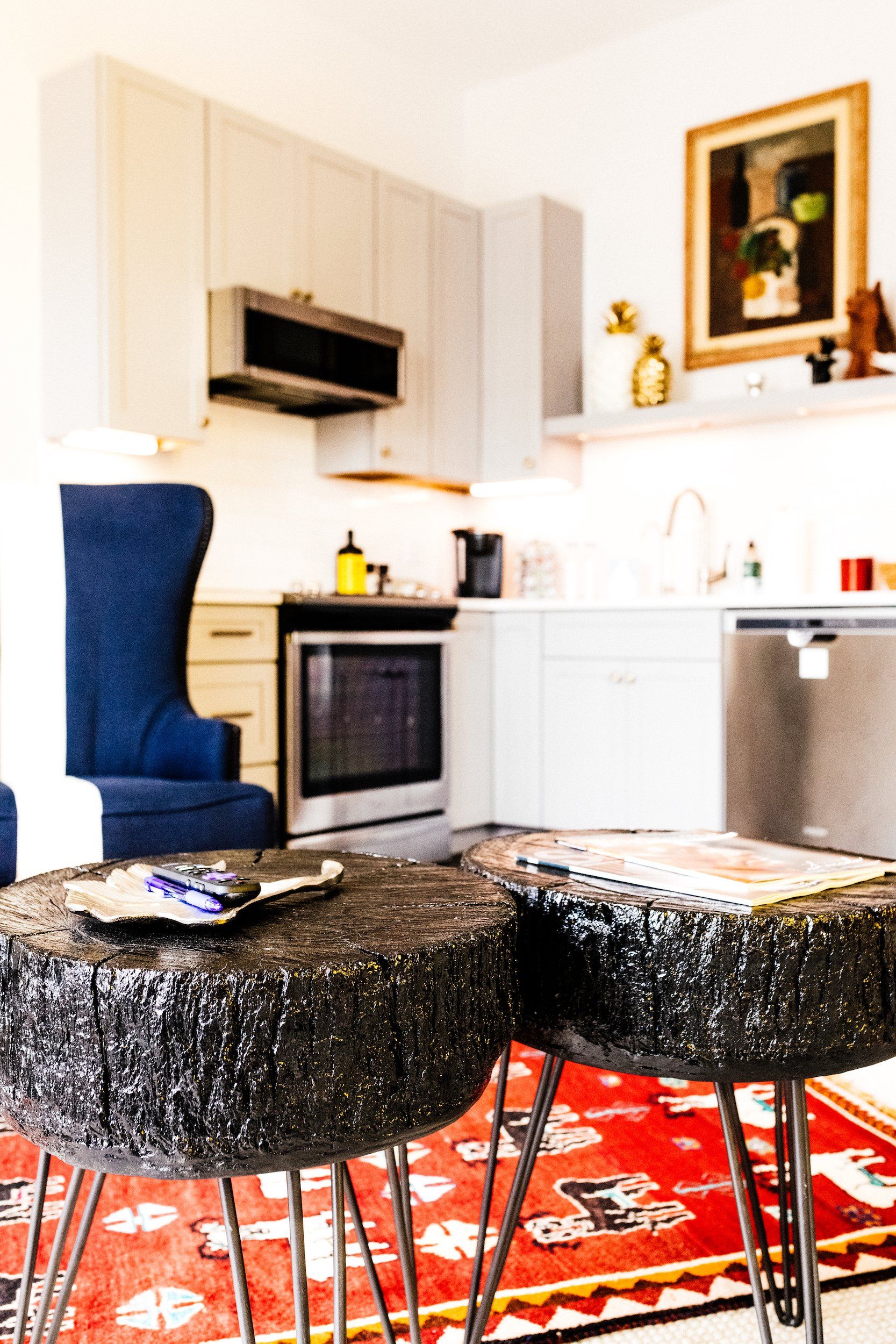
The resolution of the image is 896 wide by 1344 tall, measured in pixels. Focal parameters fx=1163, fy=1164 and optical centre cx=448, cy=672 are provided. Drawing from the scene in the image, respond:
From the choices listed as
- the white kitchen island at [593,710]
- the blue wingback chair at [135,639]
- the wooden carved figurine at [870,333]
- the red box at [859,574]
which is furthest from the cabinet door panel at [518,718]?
the blue wingback chair at [135,639]

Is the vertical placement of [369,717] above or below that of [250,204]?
below

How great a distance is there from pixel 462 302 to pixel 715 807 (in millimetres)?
2178

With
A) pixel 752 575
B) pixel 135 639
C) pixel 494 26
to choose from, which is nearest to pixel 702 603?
pixel 752 575

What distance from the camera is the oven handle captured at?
3512 millimetres

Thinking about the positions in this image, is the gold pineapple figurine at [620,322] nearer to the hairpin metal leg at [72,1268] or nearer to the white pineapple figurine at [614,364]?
the white pineapple figurine at [614,364]

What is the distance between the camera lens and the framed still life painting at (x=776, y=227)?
397cm

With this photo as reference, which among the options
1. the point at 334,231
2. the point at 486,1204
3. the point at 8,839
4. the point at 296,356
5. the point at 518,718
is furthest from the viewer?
the point at 518,718

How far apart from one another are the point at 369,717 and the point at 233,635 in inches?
25.2

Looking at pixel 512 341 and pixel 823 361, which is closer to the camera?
pixel 823 361

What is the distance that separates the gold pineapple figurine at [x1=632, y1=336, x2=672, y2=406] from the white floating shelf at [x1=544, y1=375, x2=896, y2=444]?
39 mm

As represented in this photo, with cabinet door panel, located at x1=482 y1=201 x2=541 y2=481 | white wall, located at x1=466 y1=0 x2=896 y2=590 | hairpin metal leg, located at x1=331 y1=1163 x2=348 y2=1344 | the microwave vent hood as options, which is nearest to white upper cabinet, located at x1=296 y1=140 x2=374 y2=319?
the microwave vent hood

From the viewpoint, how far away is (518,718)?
4312 millimetres

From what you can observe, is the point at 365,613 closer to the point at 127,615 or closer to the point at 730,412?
the point at 127,615

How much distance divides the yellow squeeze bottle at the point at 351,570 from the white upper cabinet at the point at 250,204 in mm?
909
